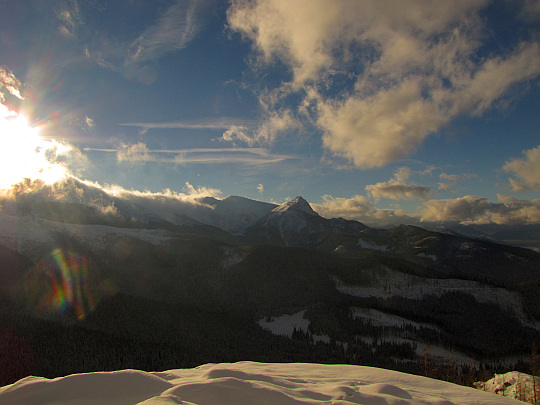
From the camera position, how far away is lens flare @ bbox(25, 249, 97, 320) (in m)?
130

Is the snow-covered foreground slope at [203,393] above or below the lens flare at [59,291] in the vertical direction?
above

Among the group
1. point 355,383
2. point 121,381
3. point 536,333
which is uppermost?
point 121,381

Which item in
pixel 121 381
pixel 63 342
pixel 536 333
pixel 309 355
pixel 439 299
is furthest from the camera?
pixel 439 299

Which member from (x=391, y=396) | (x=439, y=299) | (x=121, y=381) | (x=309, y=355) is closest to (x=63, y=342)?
(x=309, y=355)

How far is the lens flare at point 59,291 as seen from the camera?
130m

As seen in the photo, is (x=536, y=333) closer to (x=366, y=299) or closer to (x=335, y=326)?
(x=366, y=299)

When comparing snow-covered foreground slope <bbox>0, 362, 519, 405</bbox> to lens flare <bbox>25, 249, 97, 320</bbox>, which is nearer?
snow-covered foreground slope <bbox>0, 362, 519, 405</bbox>

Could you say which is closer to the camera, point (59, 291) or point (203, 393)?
point (203, 393)

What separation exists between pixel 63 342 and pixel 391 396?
110885mm

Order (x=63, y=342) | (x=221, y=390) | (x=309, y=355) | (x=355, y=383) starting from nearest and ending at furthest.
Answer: (x=221, y=390), (x=355, y=383), (x=63, y=342), (x=309, y=355)

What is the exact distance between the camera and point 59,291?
165125 millimetres

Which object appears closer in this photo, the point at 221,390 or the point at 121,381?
the point at 221,390

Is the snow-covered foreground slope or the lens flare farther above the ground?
the snow-covered foreground slope

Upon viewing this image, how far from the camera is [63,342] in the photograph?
8800 centimetres
